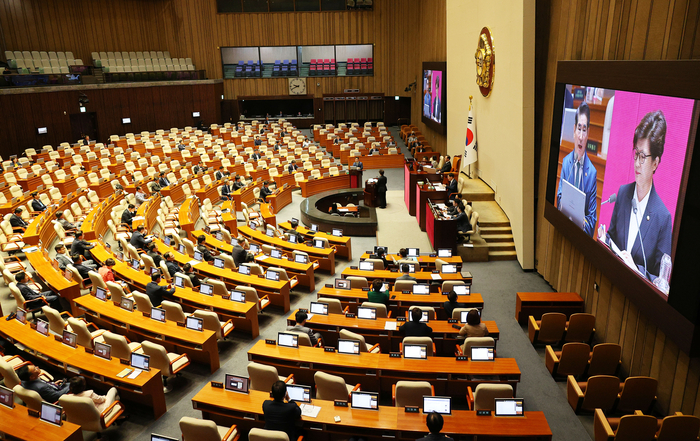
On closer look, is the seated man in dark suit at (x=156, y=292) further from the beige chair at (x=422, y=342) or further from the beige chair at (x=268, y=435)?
the beige chair at (x=268, y=435)

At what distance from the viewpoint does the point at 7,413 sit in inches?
208

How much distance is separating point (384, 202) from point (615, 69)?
9036mm

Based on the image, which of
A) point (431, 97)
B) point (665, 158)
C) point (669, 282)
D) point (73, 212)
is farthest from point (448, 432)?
point (431, 97)

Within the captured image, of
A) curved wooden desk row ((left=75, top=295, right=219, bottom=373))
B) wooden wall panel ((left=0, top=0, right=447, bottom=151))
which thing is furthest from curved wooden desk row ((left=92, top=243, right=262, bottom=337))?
wooden wall panel ((left=0, top=0, right=447, bottom=151))

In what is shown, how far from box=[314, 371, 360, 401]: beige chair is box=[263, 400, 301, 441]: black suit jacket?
0.66 meters

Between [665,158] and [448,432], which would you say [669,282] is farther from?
[448,432]

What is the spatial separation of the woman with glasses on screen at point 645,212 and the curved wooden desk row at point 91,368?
20.1 feet

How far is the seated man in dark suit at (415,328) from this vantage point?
662cm

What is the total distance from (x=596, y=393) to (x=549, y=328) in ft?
5.66

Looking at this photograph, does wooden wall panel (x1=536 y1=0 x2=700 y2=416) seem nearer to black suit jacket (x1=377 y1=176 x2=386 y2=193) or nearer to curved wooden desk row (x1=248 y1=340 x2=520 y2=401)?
curved wooden desk row (x1=248 y1=340 x2=520 y2=401)

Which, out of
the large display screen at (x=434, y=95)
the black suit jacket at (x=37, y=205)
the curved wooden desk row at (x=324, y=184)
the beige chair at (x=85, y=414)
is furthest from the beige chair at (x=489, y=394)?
the large display screen at (x=434, y=95)

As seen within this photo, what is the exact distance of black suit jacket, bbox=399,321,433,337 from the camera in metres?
6.65

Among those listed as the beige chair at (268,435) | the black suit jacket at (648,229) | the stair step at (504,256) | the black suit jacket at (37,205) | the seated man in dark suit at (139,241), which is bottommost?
the stair step at (504,256)

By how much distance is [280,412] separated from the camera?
4777 mm
